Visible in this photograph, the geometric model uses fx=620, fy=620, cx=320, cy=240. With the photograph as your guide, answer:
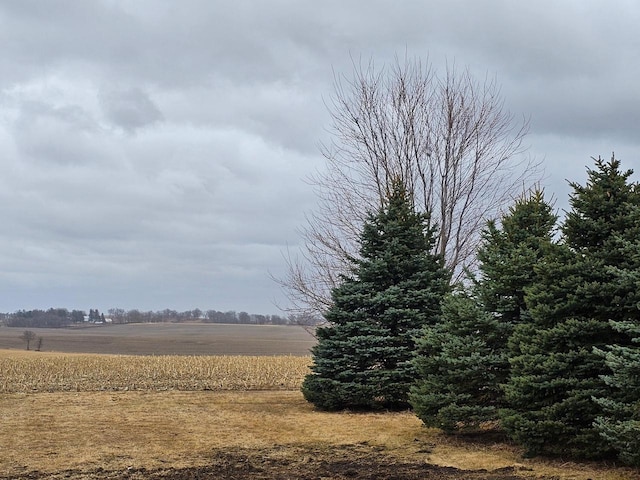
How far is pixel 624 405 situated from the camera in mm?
6707

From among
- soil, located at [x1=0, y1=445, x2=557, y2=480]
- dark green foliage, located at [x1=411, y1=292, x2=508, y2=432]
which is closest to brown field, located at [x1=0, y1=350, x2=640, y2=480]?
soil, located at [x1=0, y1=445, x2=557, y2=480]

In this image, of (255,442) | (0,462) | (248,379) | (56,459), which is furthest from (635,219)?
(248,379)

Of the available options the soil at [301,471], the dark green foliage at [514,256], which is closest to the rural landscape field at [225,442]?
the soil at [301,471]

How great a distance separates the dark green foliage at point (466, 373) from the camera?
9.48m

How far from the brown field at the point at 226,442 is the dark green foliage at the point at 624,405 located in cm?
57

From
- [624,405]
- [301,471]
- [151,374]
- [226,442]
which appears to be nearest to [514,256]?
[624,405]

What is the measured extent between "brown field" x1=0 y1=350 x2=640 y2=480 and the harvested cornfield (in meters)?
1.13

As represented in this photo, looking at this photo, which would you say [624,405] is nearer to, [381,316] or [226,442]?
[226,442]

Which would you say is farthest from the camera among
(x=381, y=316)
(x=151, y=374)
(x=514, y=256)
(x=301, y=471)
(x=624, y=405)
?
(x=151, y=374)

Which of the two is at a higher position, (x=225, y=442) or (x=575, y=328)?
(x=575, y=328)

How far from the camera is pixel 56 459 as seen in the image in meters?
8.45

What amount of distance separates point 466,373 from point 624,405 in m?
2.99

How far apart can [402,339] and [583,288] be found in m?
6.13

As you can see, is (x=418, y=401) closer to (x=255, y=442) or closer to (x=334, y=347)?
(x=255, y=442)
